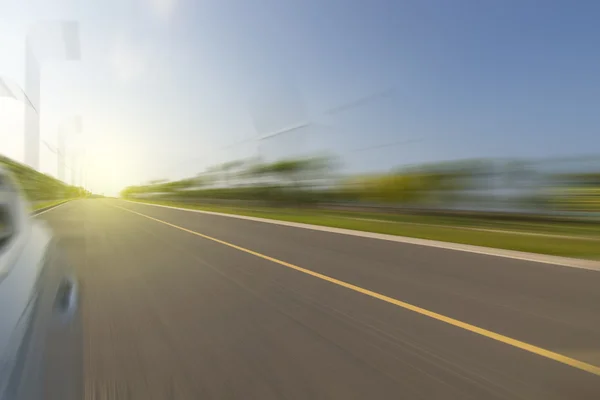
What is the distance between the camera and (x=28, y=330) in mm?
3307

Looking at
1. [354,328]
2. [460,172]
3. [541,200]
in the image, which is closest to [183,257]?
[354,328]

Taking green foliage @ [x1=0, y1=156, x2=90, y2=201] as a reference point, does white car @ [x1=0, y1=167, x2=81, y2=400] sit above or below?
below

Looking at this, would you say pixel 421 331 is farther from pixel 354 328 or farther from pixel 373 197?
pixel 373 197

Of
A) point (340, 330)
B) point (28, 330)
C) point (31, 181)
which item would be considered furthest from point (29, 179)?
point (340, 330)

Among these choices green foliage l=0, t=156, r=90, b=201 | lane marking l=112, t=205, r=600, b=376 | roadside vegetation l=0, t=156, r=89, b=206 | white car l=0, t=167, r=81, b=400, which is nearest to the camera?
white car l=0, t=167, r=81, b=400

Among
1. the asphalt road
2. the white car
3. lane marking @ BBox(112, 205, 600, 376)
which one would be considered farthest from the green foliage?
lane marking @ BBox(112, 205, 600, 376)

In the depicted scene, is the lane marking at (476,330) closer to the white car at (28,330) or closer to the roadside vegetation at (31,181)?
the white car at (28,330)

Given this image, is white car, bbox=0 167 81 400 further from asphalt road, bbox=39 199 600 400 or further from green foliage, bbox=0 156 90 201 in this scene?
green foliage, bbox=0 156 90 201

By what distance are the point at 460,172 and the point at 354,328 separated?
14.9 metres

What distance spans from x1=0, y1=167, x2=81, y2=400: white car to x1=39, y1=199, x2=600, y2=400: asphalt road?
16 cm

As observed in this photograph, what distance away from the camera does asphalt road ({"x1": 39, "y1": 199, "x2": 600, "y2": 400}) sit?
2350 millimetres

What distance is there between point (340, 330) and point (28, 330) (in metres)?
2.85

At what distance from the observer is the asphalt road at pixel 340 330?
2.35m

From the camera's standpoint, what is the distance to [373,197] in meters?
21.4
